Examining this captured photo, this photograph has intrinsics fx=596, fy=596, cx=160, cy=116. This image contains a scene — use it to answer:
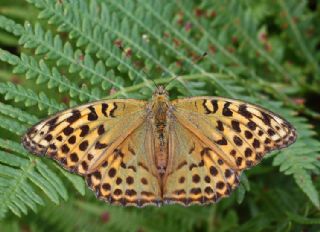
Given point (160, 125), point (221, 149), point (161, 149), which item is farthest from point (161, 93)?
point (221, 149)

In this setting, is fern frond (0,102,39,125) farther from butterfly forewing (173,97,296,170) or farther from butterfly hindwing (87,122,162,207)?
butterfly forewing (173,97,296,170)

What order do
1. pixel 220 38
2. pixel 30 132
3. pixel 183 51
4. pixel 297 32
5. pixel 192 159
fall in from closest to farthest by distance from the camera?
1. pixel 30 132
2. pixel 192 159
3. pixel 183 51
4. pixel 220 38
5. pixel 297 32

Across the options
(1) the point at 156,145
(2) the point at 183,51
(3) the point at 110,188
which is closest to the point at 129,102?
(1) the point at 156,145

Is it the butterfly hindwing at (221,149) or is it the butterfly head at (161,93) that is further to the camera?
the butterfly head at (161,93)

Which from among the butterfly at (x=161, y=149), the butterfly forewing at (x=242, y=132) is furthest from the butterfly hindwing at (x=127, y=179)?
Result: the butterfly forewing at (x=242, y=132)

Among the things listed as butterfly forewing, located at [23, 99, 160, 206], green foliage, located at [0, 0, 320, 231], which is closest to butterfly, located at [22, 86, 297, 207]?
butterfly forewing, located at [23, 99, 160, 206]

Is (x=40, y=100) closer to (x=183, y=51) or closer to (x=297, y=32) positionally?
(x=183, y=51)

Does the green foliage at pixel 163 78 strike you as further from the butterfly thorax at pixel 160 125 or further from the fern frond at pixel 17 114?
the butterfly thorax at pixel 160 125
